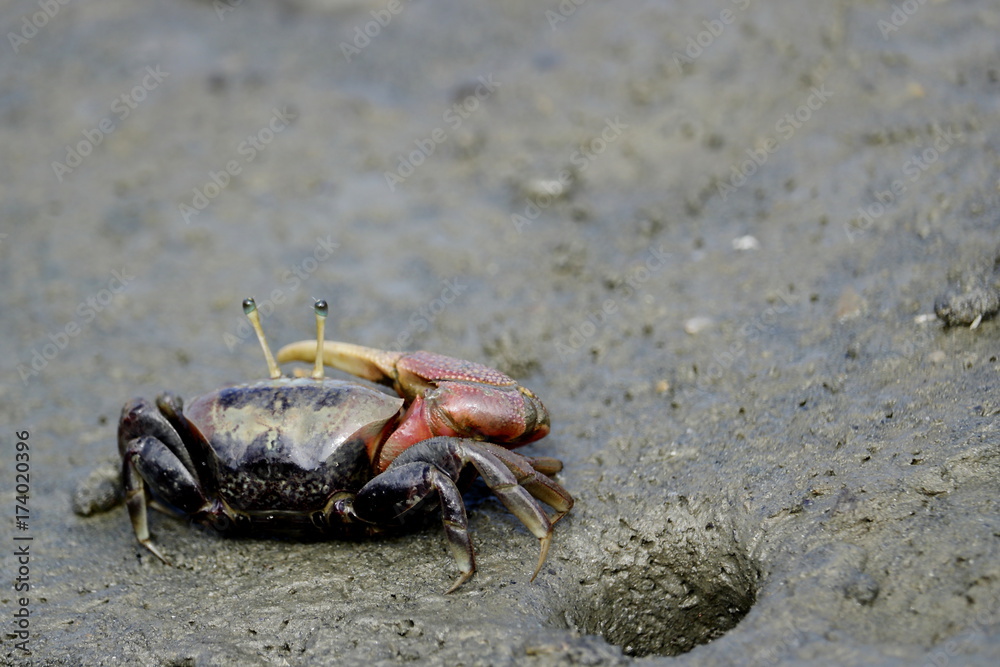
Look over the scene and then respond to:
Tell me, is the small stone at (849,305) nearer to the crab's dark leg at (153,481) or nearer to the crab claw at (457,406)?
the crab claw at (457,406)

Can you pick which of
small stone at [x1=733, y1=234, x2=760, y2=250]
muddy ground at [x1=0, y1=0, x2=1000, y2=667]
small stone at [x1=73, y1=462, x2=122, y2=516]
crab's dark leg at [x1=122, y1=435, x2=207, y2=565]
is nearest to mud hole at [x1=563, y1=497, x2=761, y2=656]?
muddy ground at [x1=0, y1=0, x2=1000, y2=667]

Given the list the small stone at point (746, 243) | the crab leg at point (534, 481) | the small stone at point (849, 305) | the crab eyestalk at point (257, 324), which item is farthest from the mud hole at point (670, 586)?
the small stone at point (746, 243)

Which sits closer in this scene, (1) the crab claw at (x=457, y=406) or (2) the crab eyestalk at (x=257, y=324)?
(1) the crab claw at (x=457, y=406)

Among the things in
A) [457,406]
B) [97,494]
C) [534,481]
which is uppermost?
[457,406]

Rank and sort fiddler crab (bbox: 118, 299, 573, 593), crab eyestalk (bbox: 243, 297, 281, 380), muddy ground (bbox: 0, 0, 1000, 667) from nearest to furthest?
muddy ground (bbox: 0, 0, 1000, 667), fiddler crab (bbox: 118, 299, 573, 593), crab eyestalk (bbox: 243, 297, 281, 380)

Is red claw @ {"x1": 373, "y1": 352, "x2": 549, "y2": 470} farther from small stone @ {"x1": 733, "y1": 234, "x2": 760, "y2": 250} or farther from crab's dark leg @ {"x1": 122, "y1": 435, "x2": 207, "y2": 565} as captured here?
small stone @ {"x1": 733, "y1": 234, "x2": 760, "y2": 250}

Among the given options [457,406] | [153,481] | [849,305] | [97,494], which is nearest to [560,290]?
[849,305]

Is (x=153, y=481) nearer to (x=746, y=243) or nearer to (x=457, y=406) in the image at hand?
(x=457, y=406)

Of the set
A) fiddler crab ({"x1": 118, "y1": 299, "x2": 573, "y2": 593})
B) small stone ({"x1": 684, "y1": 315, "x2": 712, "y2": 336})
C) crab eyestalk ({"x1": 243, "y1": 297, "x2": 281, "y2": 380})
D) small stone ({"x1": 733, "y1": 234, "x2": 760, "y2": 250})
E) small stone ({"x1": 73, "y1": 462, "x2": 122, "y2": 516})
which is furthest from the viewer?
small stone ({"x1": 733, "y1": 234, "x2": 760, "y2": 250})
